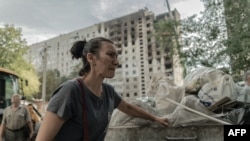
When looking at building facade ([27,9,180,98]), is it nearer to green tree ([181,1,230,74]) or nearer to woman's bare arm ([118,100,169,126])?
green tree ([181,1,230,74])

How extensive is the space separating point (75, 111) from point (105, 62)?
349 mm

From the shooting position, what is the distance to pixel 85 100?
5.28 ft

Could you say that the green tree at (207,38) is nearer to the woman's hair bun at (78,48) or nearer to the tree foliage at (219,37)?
the tree foliage at (219,37)

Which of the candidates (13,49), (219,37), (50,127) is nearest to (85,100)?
(50,127)

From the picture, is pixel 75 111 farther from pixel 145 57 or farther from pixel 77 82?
pixel 145 57

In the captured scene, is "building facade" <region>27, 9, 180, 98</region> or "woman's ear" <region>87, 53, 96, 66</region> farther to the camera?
"building facade" <region>27, 9, 180, 98</region>

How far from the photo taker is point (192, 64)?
10.9 meters

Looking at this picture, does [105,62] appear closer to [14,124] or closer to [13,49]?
[14,124]

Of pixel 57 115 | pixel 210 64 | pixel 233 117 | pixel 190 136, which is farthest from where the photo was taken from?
pixel 210 64

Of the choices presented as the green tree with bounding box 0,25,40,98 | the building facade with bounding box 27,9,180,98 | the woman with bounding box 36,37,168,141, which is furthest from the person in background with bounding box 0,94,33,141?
the building facade with bounding box 27,9,180,98

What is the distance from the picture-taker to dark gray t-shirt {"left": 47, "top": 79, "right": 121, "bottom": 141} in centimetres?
152

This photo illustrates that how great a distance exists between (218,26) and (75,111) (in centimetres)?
1010

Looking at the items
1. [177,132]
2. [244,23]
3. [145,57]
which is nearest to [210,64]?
[244,23]

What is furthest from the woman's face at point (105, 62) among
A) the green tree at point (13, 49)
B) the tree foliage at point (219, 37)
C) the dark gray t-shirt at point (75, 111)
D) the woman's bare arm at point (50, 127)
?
the green tree at point (13, 49)
